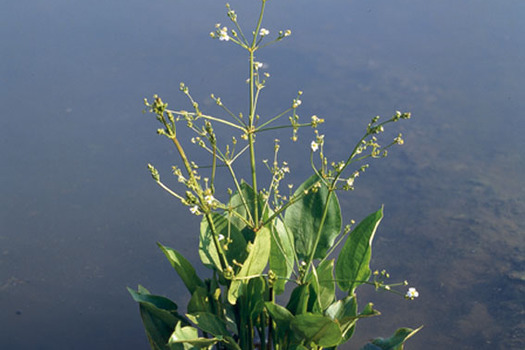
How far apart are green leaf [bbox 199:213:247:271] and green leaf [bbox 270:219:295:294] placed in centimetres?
5

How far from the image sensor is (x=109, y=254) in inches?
67.3

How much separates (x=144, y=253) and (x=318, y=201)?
0.65 m

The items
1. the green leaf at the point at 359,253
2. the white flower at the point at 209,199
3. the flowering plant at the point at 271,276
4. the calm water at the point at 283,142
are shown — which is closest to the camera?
the white flower at the point at 209,199

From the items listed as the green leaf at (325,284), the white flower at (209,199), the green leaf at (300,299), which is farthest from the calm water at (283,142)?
the white flower at (209,199)

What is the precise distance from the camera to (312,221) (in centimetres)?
121

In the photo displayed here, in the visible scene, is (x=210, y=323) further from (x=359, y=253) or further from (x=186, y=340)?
(x=359, y=253)

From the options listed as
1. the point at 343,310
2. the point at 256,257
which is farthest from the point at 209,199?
the point at 343,310

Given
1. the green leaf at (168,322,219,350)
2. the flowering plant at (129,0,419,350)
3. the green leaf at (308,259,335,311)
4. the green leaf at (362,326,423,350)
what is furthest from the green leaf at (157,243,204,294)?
the green leaf at (362,326,423,350)

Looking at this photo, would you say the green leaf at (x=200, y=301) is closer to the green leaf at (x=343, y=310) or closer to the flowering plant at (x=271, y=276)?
the flowering plant at (x=271, y=276)

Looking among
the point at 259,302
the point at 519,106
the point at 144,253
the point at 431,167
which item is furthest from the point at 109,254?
the point at 519,106

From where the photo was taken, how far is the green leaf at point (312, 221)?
120 centimetres

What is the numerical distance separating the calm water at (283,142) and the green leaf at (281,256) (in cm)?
44

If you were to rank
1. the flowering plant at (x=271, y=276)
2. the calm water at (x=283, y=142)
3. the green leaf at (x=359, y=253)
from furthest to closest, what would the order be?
1. the calm water at (x=283, y=142)
2. the green leaf at (x=359, y=253)
3. the flowering plant at (x=271, y=276)

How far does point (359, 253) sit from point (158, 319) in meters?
0.36
